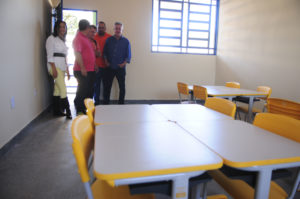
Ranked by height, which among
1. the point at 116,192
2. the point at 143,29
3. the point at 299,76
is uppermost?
the point at 143,29

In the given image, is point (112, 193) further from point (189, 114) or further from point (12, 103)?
point (12, 103)

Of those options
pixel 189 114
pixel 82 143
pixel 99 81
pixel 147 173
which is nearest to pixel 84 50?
pixel 99 81

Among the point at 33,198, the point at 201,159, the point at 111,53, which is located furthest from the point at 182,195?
the point at 111,53

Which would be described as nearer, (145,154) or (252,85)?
(145,154)

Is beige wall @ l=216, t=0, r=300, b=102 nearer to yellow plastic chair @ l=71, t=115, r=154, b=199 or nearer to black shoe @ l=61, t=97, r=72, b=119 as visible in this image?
yellow plastic chair @ l=71, t=115, r=154, b=199

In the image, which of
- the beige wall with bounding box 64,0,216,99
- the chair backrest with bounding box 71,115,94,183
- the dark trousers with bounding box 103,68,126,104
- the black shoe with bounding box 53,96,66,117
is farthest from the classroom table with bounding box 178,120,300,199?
the beige wall with bounding box 64,0,216,99

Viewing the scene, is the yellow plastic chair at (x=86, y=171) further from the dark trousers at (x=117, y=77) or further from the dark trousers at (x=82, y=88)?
the dark trousers at (x=117, y=77)

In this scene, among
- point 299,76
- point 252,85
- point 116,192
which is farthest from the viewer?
point 252,85

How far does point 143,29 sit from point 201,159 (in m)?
4.97

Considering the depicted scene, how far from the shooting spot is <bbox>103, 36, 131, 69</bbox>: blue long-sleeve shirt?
4.63 meters

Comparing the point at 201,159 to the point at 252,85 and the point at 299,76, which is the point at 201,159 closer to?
the point at 299,76

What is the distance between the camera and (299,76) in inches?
142

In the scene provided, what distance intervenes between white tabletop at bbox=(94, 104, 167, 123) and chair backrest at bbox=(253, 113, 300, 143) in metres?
0.63

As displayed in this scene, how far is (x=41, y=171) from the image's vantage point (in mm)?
2021
